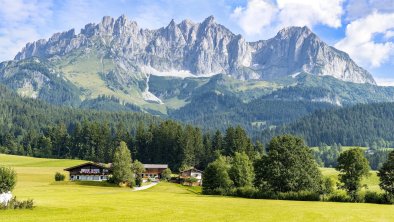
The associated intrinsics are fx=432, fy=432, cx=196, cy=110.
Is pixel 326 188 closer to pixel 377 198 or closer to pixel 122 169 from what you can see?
pixel 377 198

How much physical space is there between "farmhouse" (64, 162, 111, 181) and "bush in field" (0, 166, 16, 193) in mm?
88317

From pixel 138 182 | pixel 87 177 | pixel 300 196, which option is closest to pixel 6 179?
pixel 300 196

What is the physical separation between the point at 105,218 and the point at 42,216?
316 inches

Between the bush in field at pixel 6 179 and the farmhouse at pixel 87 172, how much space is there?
8832cm

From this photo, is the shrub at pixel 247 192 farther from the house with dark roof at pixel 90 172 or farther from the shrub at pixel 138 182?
the house with dark roof at pixel 90 172

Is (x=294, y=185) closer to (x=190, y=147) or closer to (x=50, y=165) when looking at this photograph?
(x=190, y=147)

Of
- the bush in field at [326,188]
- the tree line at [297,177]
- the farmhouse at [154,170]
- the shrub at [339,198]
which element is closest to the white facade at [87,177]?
the farmhouse at [154,170]

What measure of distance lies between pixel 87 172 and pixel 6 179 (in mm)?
91524

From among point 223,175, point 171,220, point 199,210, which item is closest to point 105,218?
point 171,220

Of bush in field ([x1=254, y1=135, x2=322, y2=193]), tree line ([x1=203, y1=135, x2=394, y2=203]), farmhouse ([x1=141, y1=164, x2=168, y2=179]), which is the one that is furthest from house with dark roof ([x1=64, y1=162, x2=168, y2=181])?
bush in field ([x1=254, y1=135, x2=322, y2=193])

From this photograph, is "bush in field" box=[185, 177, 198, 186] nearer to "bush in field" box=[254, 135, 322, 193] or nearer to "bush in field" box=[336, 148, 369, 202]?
"bush in field" box=[254, 135, 322, 193]

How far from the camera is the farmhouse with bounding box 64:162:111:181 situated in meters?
154

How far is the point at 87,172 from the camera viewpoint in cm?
15475

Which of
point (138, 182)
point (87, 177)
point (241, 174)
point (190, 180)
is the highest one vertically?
point (241, 174)
